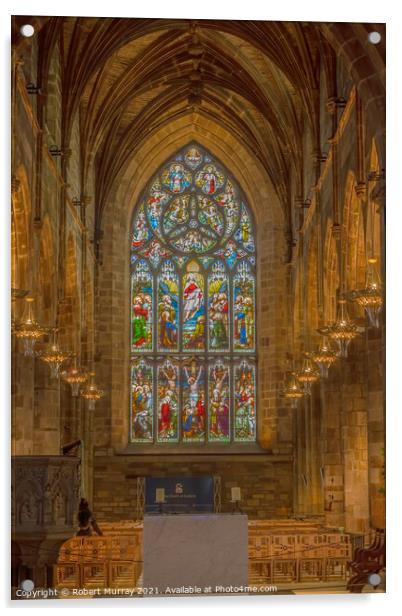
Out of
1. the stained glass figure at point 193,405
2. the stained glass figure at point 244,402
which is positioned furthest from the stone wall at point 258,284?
the stained glass figure at point 193,405

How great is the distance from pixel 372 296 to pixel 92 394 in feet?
29.3

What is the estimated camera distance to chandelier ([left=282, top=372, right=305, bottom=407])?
26.4 meters

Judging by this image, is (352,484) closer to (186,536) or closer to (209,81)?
(186,536)

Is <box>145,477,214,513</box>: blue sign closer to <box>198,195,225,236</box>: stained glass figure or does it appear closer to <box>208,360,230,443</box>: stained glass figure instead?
<box>208,360,230,443</box>: stained glass figure

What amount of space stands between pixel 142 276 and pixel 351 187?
613cm

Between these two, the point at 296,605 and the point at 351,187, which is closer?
the point at 296,605

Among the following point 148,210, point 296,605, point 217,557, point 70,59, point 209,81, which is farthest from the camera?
point 209,81

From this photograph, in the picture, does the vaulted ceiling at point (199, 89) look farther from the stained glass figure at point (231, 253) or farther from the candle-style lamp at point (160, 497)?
the candle-style lamp at point (160, 497)

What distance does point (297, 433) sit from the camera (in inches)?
1086

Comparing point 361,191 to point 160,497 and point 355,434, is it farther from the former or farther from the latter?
point 160,497

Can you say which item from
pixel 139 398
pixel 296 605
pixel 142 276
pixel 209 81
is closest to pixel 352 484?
pixel 139 398

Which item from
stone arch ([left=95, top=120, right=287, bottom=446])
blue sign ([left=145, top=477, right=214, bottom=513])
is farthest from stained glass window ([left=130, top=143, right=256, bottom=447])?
blue sign ([left=145, top=477, right=214, bottom=513])

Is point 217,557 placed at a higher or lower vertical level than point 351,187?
lower

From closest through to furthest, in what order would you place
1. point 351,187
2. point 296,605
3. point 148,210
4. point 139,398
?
point 296,605 → point 351,187 → point 139,398 → point 148,210
